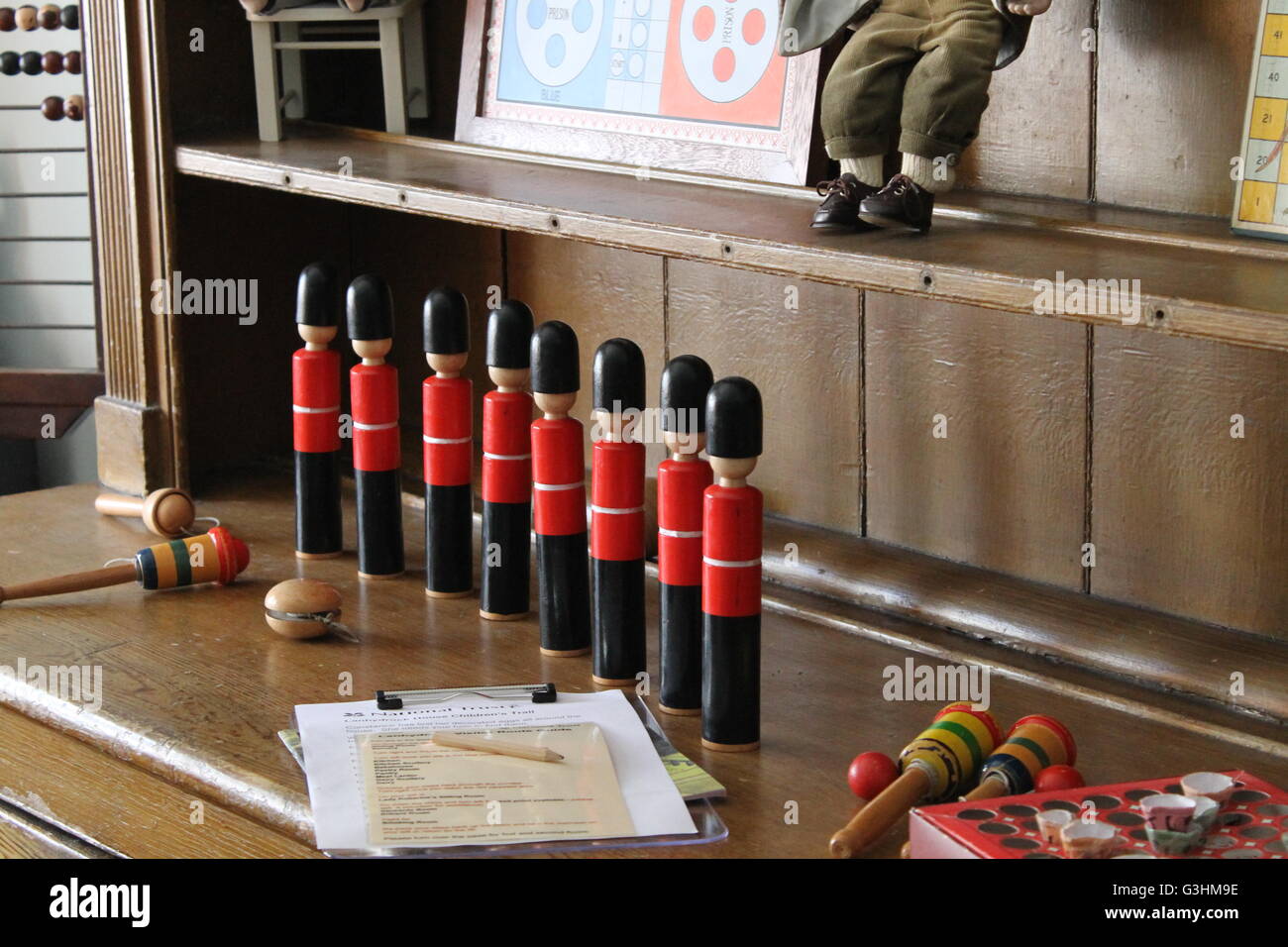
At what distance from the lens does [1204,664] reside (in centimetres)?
128

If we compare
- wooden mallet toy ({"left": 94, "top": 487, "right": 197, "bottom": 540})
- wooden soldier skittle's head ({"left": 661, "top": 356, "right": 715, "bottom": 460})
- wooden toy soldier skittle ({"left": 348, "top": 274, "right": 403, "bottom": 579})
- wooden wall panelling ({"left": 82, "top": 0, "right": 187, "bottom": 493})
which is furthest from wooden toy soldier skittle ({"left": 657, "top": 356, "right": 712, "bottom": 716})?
wooden wall panelling ({"left": 82, "top": 0, "right": 187, "bottom": 493})

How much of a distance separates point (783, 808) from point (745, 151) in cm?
67

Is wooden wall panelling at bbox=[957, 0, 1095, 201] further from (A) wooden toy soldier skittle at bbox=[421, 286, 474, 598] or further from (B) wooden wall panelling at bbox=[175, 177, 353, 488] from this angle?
(B) wooden wall panelling at bbox=[175, 177, 353, 488]

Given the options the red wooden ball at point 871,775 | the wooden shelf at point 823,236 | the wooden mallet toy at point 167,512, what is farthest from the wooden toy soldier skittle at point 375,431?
the red wooden ball at point 871,775

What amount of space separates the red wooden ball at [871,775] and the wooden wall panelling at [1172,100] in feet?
1.73

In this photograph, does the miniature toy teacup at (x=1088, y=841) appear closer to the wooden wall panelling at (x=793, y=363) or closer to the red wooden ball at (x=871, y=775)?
the red wooden ball at (x=871, y=775)

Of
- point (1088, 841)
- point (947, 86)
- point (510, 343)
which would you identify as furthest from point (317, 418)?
point (1088, 841)

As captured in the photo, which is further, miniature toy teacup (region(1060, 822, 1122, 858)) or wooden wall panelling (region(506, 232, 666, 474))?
wooden wall panelling (region(506, 232, 666, 474))

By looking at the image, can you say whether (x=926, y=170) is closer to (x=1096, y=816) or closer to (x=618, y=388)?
(x=618, y=388)

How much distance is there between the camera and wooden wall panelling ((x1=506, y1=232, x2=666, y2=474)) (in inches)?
68.3

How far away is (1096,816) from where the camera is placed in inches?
39.2

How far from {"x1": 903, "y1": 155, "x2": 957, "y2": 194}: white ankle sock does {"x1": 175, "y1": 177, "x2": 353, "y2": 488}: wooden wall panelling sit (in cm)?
95

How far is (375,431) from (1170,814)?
92 centimetres

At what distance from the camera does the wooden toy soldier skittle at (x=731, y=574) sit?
117 cm
